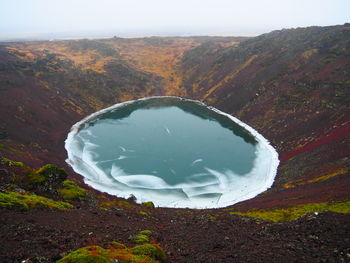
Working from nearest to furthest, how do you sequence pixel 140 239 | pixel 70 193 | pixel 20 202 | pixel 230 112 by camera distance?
1. pixel 140 239
2. pixel 20 202
3. pixel 70 193
4. pixel 230 112

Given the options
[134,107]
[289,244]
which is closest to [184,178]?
[289,244]

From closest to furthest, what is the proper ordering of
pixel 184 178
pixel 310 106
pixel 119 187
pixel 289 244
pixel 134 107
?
pixel 289 244 → pixel 119 187 → pixel 184 178 → pixel 310 106 → pixel 134 107

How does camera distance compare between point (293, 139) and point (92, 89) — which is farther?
point (92, 89)

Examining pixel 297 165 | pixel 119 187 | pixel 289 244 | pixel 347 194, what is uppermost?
pixel 289 244

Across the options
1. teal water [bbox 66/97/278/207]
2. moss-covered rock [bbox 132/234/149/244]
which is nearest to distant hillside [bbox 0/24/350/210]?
teal water [bbox 66/97/278/207]

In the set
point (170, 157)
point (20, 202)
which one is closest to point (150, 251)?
point (20, 202)

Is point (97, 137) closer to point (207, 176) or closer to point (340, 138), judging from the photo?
point (207, 176)

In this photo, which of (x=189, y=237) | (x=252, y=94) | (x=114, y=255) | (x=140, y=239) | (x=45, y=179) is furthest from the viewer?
(x=252, y=94)

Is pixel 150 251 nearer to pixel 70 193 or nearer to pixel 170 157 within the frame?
pixel 70 193
